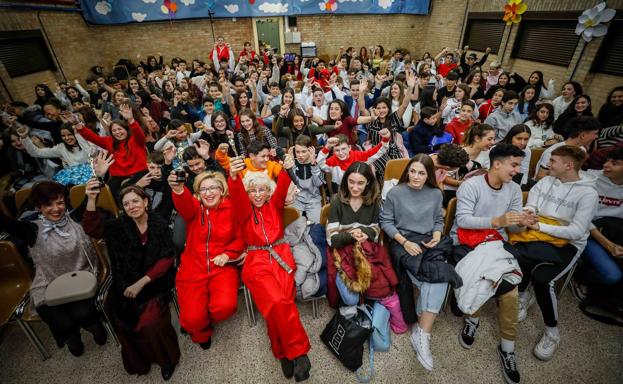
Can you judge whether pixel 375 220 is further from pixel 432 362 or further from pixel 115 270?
pixel 115 270

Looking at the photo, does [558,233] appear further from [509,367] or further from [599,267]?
[509,367]

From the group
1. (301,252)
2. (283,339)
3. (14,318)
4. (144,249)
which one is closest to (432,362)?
(283,339)

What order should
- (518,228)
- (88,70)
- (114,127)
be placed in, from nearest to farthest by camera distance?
(518,228) → (114,127) → (88,70)

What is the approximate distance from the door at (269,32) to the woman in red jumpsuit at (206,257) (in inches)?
424

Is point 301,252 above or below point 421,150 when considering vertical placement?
below

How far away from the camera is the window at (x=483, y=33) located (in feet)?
28.4

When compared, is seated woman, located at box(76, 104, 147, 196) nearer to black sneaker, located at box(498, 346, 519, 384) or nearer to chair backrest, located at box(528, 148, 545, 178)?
black sneaker, located at box(498, 346, 519, 384)

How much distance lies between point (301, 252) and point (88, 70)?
1152 cm

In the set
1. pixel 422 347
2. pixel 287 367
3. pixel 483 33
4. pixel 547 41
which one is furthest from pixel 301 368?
pixel 483 33

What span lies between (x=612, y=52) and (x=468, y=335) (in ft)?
24.8

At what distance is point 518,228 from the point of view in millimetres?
2318

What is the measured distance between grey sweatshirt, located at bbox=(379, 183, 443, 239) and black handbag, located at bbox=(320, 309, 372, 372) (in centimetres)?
77

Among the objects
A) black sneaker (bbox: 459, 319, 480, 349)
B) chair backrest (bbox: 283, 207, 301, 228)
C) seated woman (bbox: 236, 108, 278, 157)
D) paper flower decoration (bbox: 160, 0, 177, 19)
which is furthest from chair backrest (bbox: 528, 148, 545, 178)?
paper flower decoration (bbox: 160, 0, 177, 19)

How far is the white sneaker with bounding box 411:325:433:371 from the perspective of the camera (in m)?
2.04
